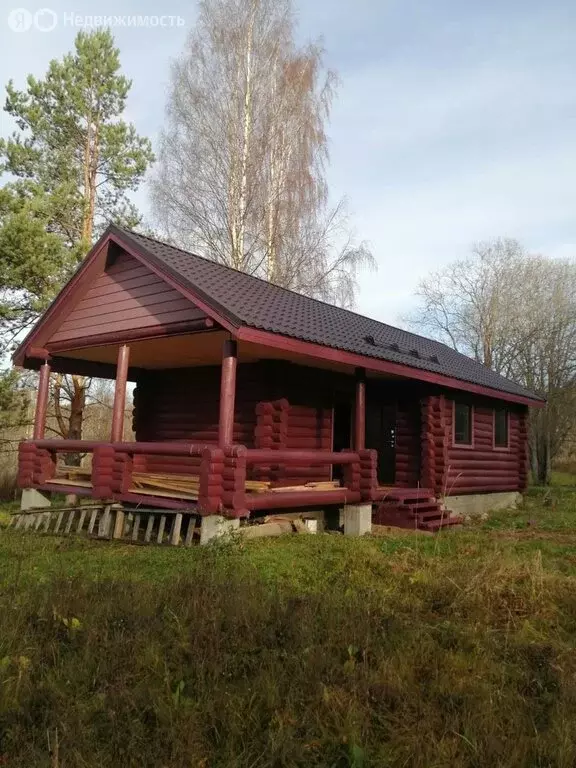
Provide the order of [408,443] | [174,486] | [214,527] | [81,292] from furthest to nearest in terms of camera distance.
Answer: [408,443] → [81,292] → [174,486] → [214,527]

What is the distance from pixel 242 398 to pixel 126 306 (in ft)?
9.94

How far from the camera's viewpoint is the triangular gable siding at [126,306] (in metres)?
10.5

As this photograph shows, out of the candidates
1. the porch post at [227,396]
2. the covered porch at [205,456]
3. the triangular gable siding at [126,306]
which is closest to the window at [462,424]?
the covered porch at [205,456]

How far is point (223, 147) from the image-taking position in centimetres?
2153

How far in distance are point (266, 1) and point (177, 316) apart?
679 inches

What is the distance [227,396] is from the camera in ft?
30.3

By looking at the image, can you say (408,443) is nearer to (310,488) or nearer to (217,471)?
(310,488)

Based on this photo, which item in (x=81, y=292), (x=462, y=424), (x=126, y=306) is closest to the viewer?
(x=126, y=306)

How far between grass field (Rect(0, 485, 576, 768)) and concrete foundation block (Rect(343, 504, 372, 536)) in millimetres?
3997

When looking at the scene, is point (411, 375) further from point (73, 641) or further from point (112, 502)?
point (73, 641)

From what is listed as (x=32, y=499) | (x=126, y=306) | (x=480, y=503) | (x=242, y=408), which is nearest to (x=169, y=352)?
(x=126, y=306)

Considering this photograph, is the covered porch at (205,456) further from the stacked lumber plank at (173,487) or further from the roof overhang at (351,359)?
the roof overhang at (351,359)

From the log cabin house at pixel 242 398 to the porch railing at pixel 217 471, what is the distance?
3 cm

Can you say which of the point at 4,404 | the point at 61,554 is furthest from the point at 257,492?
the point at 4,404
